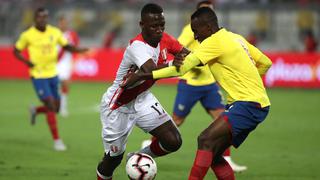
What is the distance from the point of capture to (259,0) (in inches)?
1225

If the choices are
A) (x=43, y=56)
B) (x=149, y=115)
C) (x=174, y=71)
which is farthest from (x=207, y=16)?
(x=43, y=56)

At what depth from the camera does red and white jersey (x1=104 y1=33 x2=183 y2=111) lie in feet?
30.6

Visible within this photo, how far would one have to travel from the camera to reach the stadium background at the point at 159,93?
41.6 feet

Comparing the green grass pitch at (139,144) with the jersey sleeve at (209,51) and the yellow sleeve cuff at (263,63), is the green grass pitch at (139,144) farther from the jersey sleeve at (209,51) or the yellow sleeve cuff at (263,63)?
the jersey sleeve at (209,51)

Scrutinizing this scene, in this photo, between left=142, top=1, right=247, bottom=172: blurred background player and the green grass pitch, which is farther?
left=142, top=1, right=247, bottom=172: blurred background player

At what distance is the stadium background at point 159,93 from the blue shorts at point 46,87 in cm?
107

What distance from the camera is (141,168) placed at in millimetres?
9312

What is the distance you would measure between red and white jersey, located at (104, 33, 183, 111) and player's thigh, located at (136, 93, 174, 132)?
11 cm

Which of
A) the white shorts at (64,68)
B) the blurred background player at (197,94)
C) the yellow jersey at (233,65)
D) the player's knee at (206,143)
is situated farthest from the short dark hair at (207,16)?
the white shorts at (64,68)

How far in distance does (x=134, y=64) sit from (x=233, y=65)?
141cm

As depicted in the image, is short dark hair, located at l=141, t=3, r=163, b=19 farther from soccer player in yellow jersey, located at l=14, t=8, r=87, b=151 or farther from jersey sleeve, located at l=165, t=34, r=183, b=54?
soccer player in yellow jersey, located at l=14, t=8, r=87, b=151

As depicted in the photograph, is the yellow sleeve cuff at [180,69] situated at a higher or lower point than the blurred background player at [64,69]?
higher

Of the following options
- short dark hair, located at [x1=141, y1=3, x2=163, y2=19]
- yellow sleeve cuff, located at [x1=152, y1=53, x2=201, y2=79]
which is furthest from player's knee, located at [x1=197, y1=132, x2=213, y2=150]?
short dark hair, located at [x1=141, y1=3, x2=163, y2=19]

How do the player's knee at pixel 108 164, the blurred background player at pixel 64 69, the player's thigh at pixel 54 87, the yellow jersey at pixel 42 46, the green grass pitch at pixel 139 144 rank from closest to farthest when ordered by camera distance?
the player's knee at pixel 108 164 → the green grass pitch at pixel 139 144 → the player's thigh at pixel 54 87 → the yellow jersey at pixel 42 46 → the blurred background player at pixel 64 69
